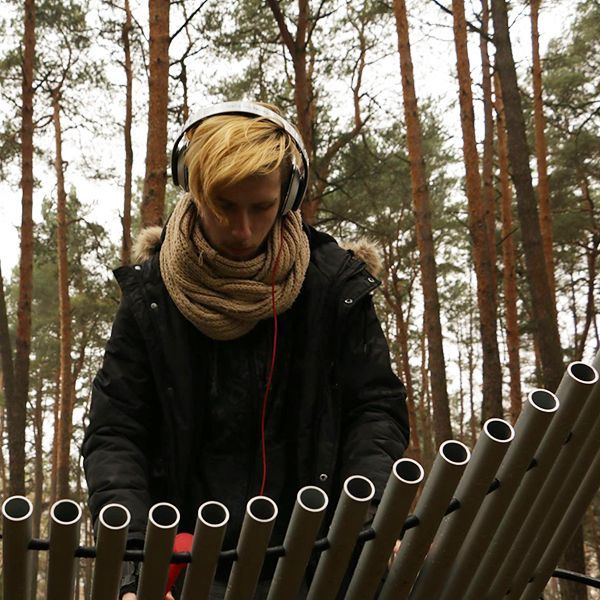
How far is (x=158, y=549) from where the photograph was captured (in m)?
1.09

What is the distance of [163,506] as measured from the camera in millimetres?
1074

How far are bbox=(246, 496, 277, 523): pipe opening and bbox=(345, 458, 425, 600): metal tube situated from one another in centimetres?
17

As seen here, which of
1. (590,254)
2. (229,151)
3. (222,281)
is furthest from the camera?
(590,254)

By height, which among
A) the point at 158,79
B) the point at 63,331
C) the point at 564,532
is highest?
the point at 158,79

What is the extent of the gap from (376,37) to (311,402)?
13.4m

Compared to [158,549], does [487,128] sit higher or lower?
higher

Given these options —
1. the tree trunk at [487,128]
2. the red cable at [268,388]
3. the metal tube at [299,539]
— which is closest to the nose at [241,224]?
the red cable at [268,388]

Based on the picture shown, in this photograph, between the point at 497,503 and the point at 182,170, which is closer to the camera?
the point at 497,503

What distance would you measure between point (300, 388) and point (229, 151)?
657 mm

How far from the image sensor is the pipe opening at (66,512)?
3.38 ft

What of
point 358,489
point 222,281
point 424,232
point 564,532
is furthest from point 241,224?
point 424,232

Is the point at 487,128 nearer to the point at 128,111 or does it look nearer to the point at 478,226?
the point at 478,226

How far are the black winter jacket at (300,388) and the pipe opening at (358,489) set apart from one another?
64 cm

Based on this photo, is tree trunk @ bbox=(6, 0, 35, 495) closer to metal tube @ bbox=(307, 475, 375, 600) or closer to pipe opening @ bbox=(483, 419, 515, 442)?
Result: metal tube @ bbox=(307, 475, 375, 600)
